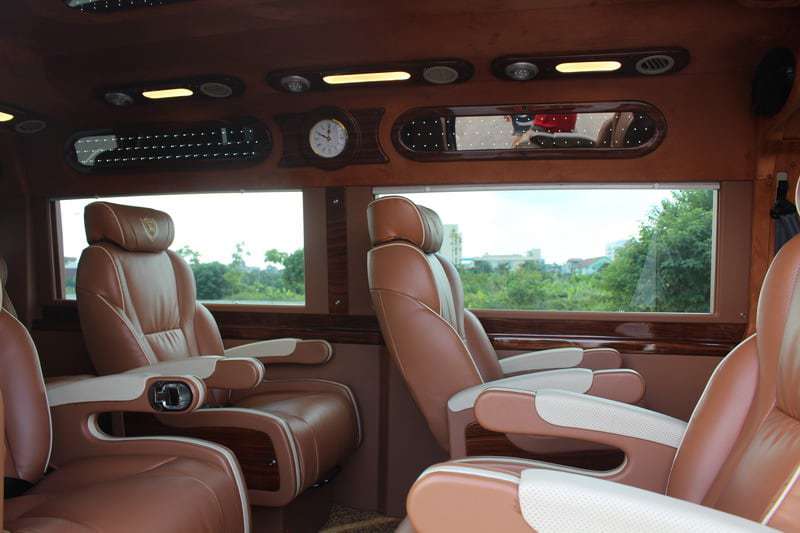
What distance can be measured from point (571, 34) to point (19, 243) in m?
3.17

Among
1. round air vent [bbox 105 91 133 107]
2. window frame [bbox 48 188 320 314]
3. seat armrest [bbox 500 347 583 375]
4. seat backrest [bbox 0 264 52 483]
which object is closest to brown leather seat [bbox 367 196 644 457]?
seat armrest [bbox 500 347 583 375]

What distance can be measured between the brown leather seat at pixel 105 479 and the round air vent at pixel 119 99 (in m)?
1.63

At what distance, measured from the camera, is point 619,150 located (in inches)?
98.1

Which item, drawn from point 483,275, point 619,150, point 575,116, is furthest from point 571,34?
point 483,275

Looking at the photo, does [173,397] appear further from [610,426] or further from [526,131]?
[526,131]

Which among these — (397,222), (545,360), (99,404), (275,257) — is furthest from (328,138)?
(99,404)

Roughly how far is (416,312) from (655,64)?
59.0 inches

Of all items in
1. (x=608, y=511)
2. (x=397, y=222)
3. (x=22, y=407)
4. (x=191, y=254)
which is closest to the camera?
(x=608, y=511)

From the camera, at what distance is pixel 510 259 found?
8.89ft

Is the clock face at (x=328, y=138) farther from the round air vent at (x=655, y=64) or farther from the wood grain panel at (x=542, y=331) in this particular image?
the round air vent at (x=655, y=64)

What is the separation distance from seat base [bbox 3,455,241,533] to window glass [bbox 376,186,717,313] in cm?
160

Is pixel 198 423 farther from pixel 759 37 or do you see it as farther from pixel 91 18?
pixel 759 37

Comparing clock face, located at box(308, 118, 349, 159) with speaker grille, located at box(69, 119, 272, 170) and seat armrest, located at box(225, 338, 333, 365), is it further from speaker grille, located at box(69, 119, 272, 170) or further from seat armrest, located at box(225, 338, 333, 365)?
seat armrest, located at box(225, 338, 333, 365)

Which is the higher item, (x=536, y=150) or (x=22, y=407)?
(x=536, y=150)
